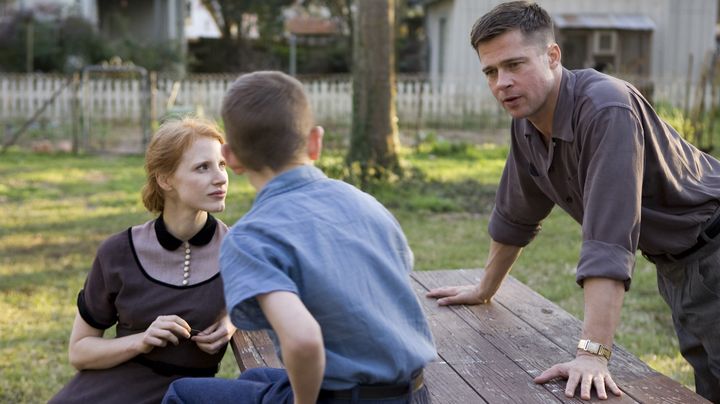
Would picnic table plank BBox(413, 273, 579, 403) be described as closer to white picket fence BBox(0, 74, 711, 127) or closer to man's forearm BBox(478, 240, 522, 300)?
man's forearm BBox(478, 240, 522, 300)

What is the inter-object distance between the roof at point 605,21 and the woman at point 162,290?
21603mm

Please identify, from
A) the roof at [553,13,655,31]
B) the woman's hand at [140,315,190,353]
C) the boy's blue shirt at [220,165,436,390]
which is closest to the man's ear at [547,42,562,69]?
the boy's blue shirt at [220,165,436,390]

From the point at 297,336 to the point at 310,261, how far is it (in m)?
0.19

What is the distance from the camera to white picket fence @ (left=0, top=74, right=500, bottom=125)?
17406mm

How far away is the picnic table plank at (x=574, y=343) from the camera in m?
2.81

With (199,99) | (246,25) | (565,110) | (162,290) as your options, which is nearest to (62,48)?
(199,99)

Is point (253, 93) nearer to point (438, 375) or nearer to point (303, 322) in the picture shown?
point (303, 322)

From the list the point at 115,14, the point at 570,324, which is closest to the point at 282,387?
the point at 570,324

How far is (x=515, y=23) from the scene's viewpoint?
119 inches

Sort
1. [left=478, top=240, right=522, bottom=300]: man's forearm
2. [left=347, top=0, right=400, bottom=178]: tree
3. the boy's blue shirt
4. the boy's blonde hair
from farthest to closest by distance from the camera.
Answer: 1. [left=347, top=0, right=400, bottom=178]: tree
2. [left=478, top=240, right=522, bottom=300]: man's forearm
3. the boy's blonde hair
4. the boy's blue shirt

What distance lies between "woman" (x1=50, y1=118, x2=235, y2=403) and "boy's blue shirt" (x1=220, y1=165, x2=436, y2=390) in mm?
1023

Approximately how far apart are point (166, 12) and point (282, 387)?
27320 mm

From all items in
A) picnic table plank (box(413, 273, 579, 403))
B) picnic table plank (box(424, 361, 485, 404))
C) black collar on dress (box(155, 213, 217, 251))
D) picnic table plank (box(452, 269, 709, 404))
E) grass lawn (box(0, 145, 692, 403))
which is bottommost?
grass lawn (box(0, 145, 692, 403))

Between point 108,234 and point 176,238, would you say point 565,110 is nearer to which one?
point 176,238
